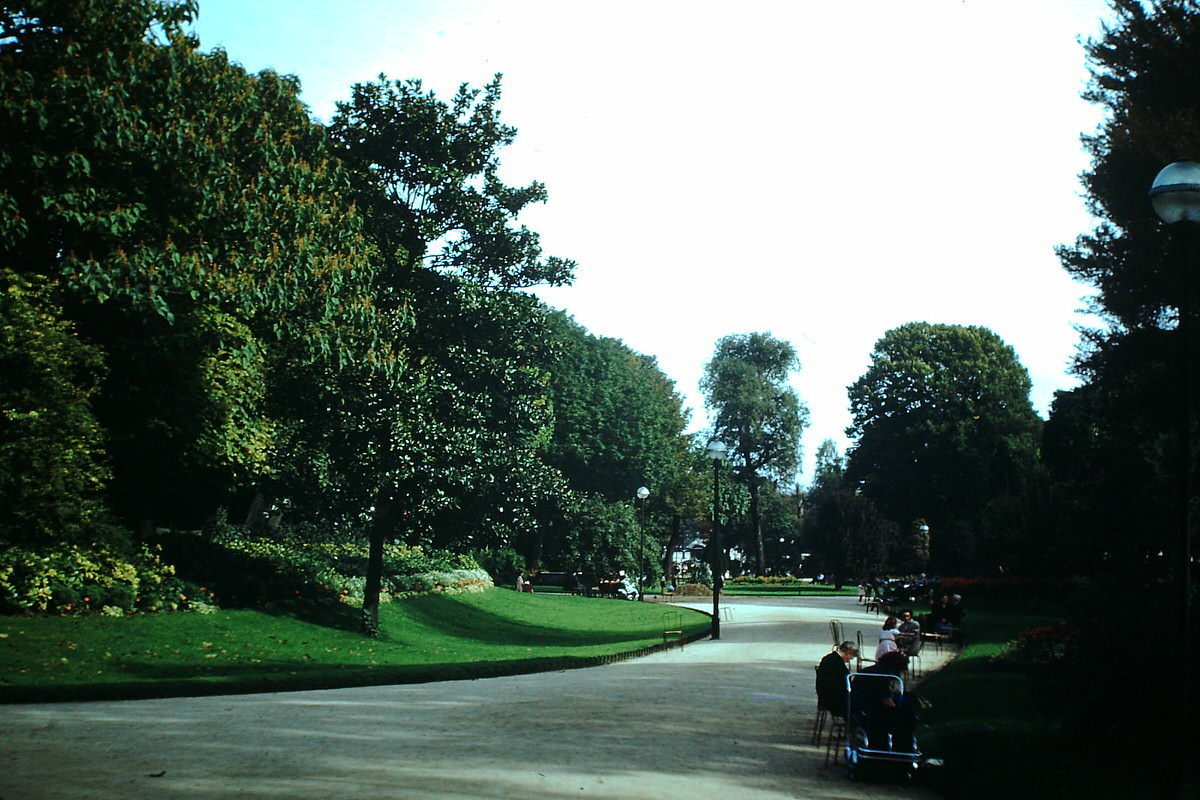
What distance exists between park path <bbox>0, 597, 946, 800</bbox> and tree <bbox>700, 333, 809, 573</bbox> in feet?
244

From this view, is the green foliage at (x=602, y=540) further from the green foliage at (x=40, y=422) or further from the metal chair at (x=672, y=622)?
the green foliage at (x=40, y=422)

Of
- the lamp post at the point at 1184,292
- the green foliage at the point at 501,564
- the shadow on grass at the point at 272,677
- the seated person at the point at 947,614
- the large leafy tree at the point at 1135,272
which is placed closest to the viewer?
the lamp post at the point at 1184,292

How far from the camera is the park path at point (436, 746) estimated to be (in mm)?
9375

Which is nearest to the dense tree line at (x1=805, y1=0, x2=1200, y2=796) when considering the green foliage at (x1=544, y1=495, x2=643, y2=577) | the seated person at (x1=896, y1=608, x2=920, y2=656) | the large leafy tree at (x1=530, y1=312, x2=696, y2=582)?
the seated person at (x1=896, y1=608, x2=920, y2=656)

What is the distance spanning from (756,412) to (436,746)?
269 ft

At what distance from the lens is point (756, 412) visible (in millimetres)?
92375

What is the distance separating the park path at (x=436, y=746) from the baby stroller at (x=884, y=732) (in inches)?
10.3

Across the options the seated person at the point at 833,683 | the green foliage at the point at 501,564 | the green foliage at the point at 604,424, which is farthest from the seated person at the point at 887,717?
the green foliage at the point at 604,424

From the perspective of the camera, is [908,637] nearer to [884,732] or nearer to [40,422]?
[884,732]

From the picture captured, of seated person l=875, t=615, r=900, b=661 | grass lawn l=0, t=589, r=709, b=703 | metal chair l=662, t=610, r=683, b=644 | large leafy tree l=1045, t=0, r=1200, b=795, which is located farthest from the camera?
metal chair l=662, t=610, r=683, b=644

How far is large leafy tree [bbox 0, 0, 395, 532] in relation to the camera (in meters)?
21.0

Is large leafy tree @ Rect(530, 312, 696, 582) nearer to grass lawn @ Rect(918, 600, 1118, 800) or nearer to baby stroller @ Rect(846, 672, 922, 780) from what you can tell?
grass lawn @ Rect(918, 600, 1118, 800)

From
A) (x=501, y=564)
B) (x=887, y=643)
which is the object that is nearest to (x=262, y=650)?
(x=887, y=643)

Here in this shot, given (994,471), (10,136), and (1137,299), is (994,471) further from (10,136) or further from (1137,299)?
(10,136)
